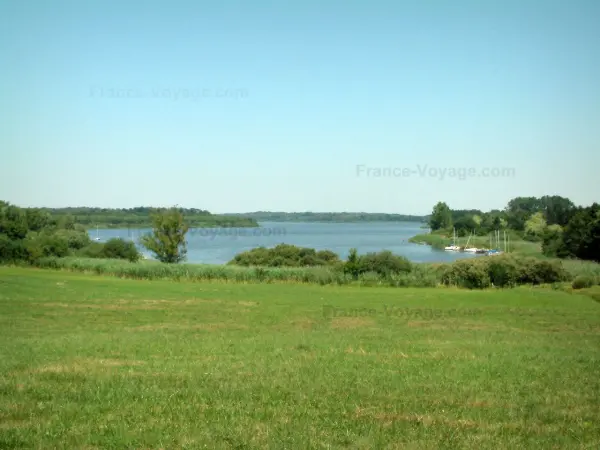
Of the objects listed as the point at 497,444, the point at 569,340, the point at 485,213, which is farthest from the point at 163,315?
the point at 485,213

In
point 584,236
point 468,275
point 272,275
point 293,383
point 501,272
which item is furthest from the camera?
point 584,236

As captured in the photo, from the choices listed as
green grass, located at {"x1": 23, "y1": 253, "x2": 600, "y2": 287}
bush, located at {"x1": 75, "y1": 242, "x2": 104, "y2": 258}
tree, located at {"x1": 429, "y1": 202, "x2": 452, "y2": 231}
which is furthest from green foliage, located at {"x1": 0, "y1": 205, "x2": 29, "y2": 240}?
tree, located at {"x1": 429, "y1": 202, "x2": 452, "y2": 231}

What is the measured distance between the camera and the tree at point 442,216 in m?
178

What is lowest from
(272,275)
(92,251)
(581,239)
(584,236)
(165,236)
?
(272,275)

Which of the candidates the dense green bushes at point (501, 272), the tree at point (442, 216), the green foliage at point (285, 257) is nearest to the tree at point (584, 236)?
the dense green bushes at point (501, 272)

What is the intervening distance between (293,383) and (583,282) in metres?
38.9

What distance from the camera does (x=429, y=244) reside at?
162 meters

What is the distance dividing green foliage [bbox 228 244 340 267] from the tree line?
102 ft

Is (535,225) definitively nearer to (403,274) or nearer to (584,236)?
(584,236)

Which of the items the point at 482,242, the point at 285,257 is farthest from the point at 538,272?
the point at 482,242

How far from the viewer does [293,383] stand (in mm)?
10914

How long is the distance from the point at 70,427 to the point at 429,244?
159m

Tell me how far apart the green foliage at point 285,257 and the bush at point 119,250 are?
10552 millimetres

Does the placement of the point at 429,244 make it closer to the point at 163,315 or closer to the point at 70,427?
the point at 163,315
